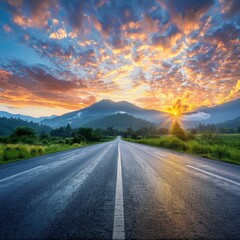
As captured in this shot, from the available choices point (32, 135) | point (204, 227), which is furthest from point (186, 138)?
point (32, 135)

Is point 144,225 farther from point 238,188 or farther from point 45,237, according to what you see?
point 238,188

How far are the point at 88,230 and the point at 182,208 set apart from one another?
185cm

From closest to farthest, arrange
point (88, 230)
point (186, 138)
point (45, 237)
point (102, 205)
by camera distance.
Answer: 1. point (45, 237)
2. point (88, 230)
3. point (102, 205)
4. point (186, 138)

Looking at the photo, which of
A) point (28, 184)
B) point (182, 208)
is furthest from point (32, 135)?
point (182, 208)

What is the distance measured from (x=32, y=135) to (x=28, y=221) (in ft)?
201

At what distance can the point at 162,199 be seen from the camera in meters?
3.96

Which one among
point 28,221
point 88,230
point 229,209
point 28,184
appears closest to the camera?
point 88,230

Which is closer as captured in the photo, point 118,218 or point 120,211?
point 118,218

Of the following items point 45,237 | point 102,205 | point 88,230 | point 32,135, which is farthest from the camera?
point 32,135

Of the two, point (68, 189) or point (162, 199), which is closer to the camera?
point (162, 199)

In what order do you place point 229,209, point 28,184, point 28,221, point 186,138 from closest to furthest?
point 28,221 → point 229,209 → point 28,184 → point 186,138

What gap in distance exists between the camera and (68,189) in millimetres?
4805

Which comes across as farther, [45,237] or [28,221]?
[28,221]

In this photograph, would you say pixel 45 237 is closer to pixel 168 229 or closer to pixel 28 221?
pixel 28 221
